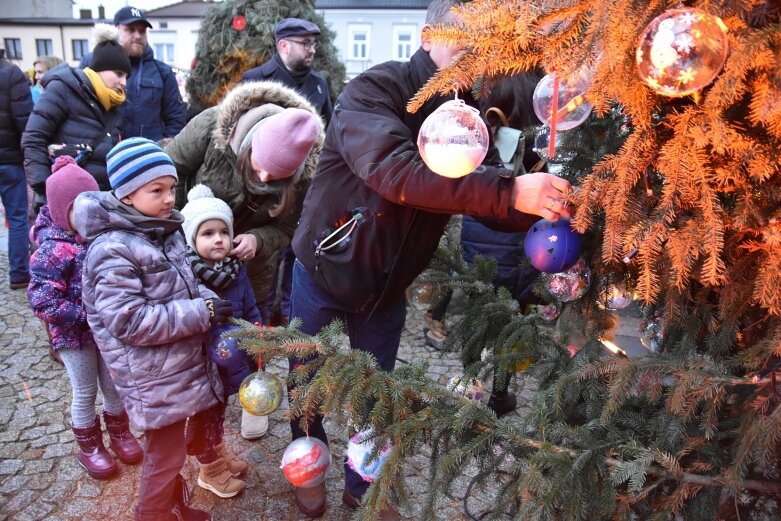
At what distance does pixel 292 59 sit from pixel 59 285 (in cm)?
300

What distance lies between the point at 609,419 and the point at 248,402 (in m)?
1.22

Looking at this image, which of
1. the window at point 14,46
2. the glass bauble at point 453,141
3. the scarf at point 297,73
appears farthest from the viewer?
the window at point 14,46

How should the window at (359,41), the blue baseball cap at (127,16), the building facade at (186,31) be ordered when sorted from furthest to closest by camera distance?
the window at (359,41) → the building facade at (186,31) → the blue baseball cap at (127,16)

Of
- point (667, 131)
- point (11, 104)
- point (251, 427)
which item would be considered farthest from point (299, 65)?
point (667, 131)

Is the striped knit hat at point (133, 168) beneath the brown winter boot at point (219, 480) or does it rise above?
above

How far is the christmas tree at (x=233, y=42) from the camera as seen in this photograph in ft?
18.4

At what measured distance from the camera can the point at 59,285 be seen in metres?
2.85

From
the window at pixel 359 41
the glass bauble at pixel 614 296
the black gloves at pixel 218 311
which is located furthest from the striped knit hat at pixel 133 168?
the window at pixel 359 41

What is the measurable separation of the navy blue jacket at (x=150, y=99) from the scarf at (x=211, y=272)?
8.63 ft

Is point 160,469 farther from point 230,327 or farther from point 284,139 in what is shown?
point 284,139

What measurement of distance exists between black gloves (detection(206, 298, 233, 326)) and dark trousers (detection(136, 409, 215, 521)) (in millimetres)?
470

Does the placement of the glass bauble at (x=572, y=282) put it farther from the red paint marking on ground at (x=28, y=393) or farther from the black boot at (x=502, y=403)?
the red paint marking on ground at (x=28, y=393)

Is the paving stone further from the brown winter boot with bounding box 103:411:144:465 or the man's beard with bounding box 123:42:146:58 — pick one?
the man's beard with bounding box 123:42:146:58

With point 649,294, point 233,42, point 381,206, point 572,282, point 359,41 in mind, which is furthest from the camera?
point 359,41
